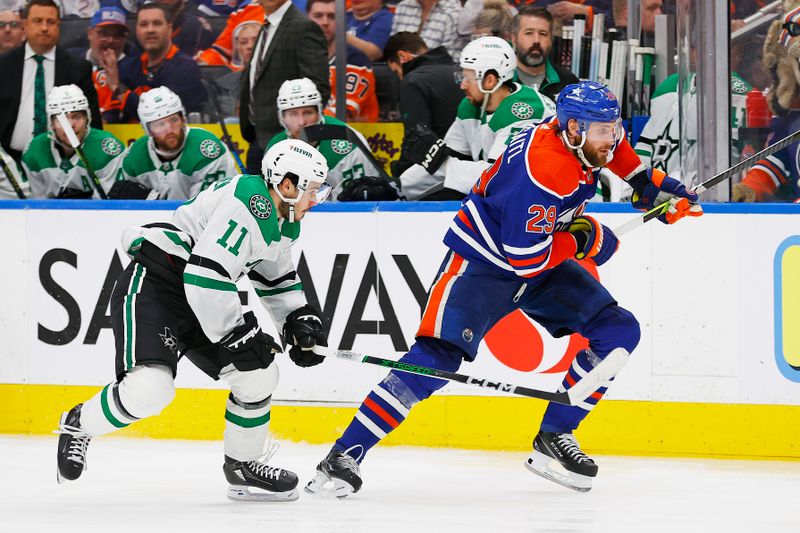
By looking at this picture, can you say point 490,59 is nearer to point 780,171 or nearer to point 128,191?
point 780,171

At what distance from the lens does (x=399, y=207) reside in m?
4.91

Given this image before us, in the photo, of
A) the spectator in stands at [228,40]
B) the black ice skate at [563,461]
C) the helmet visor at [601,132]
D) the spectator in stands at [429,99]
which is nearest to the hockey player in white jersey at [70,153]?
the spectator in stands at [228,40]

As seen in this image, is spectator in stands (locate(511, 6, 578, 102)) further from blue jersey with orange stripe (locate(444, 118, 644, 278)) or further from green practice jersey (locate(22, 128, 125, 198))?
green practice jersey (locate(22, 128, 125, 198))

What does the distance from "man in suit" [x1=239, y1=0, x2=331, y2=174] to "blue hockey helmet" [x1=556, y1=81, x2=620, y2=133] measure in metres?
1.84

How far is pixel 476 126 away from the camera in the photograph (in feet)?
16.7

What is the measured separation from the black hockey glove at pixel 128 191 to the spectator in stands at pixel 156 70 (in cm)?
92

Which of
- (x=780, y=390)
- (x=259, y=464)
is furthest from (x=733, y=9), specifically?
(x=259, y=464)

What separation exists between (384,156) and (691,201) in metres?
2.00

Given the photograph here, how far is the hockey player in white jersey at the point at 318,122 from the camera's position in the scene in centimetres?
539

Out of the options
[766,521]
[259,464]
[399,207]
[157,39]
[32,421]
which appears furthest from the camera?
[157,39]

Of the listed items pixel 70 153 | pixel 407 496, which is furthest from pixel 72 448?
pixel 70 153

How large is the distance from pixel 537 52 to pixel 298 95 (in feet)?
3.28

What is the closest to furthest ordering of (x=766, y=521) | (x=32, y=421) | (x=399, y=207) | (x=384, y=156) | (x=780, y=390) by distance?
(x=766, y=521)
(x=780, y=390)
(x=399, y=207)
(x=32, y=421)
(x=384, y=156)

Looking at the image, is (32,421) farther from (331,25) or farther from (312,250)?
(331,25)
